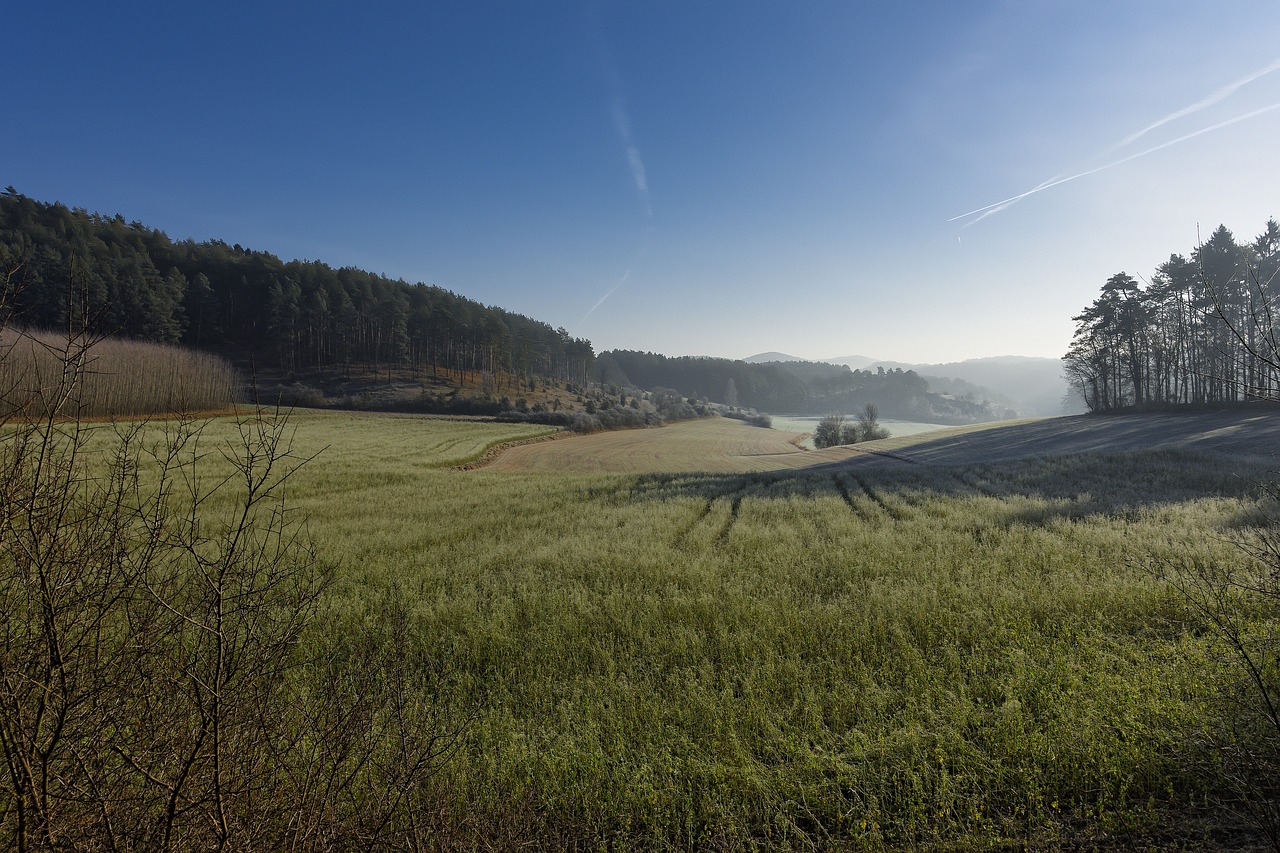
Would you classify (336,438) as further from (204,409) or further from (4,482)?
(4,482)

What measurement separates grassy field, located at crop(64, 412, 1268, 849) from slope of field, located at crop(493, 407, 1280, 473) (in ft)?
65.1

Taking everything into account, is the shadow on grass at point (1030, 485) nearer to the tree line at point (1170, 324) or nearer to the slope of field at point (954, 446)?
the slope of field at point (954, 446)

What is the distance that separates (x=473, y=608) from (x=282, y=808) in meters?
4.95

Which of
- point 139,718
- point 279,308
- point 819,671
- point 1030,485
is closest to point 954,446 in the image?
point 1030,485

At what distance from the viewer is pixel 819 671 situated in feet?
19.4

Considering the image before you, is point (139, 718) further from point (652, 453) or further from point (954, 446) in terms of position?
point (954, 446)

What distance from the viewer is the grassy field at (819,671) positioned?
3906mm

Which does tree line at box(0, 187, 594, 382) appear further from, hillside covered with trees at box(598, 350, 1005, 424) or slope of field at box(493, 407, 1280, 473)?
hillside covered with trees at box(598, 350, 1005, 424)

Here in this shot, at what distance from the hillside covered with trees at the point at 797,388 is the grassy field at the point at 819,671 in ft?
Result: 483

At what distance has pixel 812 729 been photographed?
4934 mm

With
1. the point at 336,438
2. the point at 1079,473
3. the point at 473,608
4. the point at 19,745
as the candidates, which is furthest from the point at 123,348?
the point at 1079,473

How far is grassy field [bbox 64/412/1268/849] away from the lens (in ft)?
12.8

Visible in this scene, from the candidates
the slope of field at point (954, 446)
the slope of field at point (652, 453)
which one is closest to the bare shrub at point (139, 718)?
the slope of field at point (652, 453)

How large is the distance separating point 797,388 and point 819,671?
167021mm
